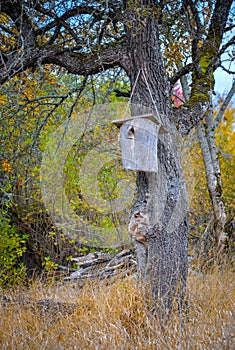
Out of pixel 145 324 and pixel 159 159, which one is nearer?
pixel 145 324

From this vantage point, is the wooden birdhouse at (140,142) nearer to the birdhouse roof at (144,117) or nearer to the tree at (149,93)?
the birdhouse roof at (144,117)

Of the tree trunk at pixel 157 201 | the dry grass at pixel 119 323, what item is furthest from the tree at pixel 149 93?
the dry grass at pixel 119 323

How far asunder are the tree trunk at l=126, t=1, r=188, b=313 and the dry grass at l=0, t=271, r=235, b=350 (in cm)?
21

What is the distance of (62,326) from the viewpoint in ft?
9.86

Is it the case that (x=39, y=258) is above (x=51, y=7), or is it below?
below

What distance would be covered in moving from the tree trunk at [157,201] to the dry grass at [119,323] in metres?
0.21

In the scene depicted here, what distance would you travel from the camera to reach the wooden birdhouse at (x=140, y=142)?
2.56 meters

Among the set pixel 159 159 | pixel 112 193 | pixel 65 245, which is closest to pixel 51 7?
pixel 159 159

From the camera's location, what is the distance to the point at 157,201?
2.98 metres

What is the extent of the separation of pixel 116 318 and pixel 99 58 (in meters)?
2.08

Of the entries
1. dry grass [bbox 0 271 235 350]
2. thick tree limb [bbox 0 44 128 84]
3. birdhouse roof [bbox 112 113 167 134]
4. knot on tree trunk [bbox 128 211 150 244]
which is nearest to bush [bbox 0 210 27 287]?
dry grass [bbox 0 271 235 350]

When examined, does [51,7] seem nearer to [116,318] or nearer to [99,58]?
[99,58]

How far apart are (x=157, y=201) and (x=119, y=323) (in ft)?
3.13

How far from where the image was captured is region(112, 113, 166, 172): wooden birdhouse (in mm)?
2559
